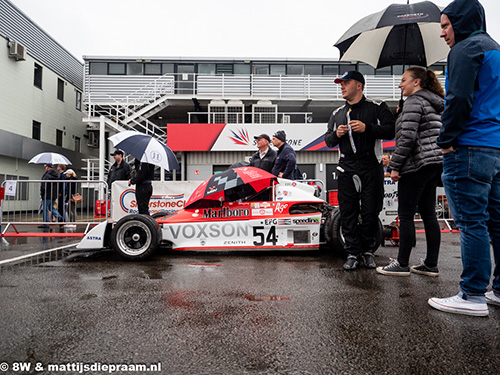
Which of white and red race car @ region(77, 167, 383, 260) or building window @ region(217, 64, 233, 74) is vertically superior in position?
building window @ region(217, 64, 233, 74)

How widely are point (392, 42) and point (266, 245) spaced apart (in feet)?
9.94

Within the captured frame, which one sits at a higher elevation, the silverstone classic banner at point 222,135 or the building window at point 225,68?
the building window at point 225,68

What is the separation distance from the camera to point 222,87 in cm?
1845

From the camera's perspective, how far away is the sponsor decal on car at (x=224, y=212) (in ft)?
15.0

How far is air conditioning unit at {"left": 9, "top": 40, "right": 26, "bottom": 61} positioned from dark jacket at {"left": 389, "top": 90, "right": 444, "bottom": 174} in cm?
2015

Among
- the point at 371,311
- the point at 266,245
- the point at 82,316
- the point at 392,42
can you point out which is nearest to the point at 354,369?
the point at 371,311

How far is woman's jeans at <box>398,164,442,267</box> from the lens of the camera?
10.6ft

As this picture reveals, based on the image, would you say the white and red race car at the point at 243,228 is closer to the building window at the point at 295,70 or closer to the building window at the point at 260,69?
the building window at the point at 260,69

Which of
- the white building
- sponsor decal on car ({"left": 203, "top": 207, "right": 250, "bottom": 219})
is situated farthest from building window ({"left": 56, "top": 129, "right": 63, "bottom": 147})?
sponsor decal on car ({"left": 203, "top": 207, "right": 250, "bottom": 219})

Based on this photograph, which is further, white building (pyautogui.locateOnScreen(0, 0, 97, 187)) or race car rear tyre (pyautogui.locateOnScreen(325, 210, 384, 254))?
white building (pyautogui.locateOnScreen(0, 0, 97, 187))

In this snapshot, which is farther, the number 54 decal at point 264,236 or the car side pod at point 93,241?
the number 54 decal at point 264,236

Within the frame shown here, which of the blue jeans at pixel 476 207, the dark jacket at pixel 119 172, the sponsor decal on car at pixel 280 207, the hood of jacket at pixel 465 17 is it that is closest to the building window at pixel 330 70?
the dark jacket at pixel 119 172

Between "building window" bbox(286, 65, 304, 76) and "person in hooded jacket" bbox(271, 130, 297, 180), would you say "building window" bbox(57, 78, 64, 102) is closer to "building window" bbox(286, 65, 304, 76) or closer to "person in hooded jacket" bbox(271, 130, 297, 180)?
"building window" bbox(286, 65, 304, 76)

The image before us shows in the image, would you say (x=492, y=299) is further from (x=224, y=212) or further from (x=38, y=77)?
(x=38, y=77)
